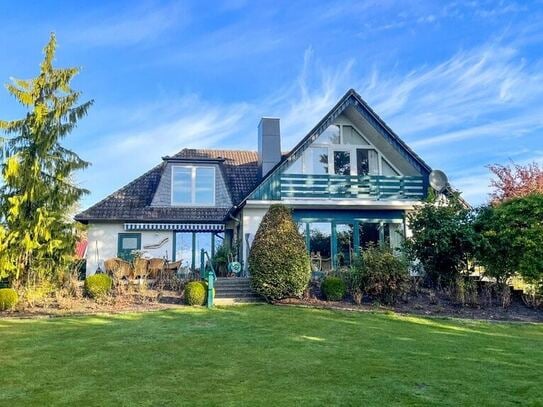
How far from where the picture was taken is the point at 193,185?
28.8 meters

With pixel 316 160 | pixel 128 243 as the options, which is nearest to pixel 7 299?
pixel 128 243

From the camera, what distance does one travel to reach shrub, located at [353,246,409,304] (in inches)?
693

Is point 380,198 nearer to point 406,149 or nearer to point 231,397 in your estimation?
point 406,149

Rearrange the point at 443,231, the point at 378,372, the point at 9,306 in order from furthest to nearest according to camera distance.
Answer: the point at 443,231 < the point at 9,306 < the point at 378,372

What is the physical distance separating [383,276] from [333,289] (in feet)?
6.64

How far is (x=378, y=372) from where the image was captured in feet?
27.9

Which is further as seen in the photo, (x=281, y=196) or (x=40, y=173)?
(x=281, y=196)

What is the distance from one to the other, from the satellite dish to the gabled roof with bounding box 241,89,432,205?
0.58 metres

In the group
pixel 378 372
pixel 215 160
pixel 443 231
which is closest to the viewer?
pixel 378 372

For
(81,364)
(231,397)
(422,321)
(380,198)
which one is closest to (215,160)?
(380,198)

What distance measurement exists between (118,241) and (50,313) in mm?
10938

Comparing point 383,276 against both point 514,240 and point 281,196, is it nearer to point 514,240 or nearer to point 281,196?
point 514,240

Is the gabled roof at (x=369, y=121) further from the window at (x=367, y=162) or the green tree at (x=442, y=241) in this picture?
the green tree at (x=442, y=241)

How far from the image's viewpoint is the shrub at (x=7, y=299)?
53.9ft
